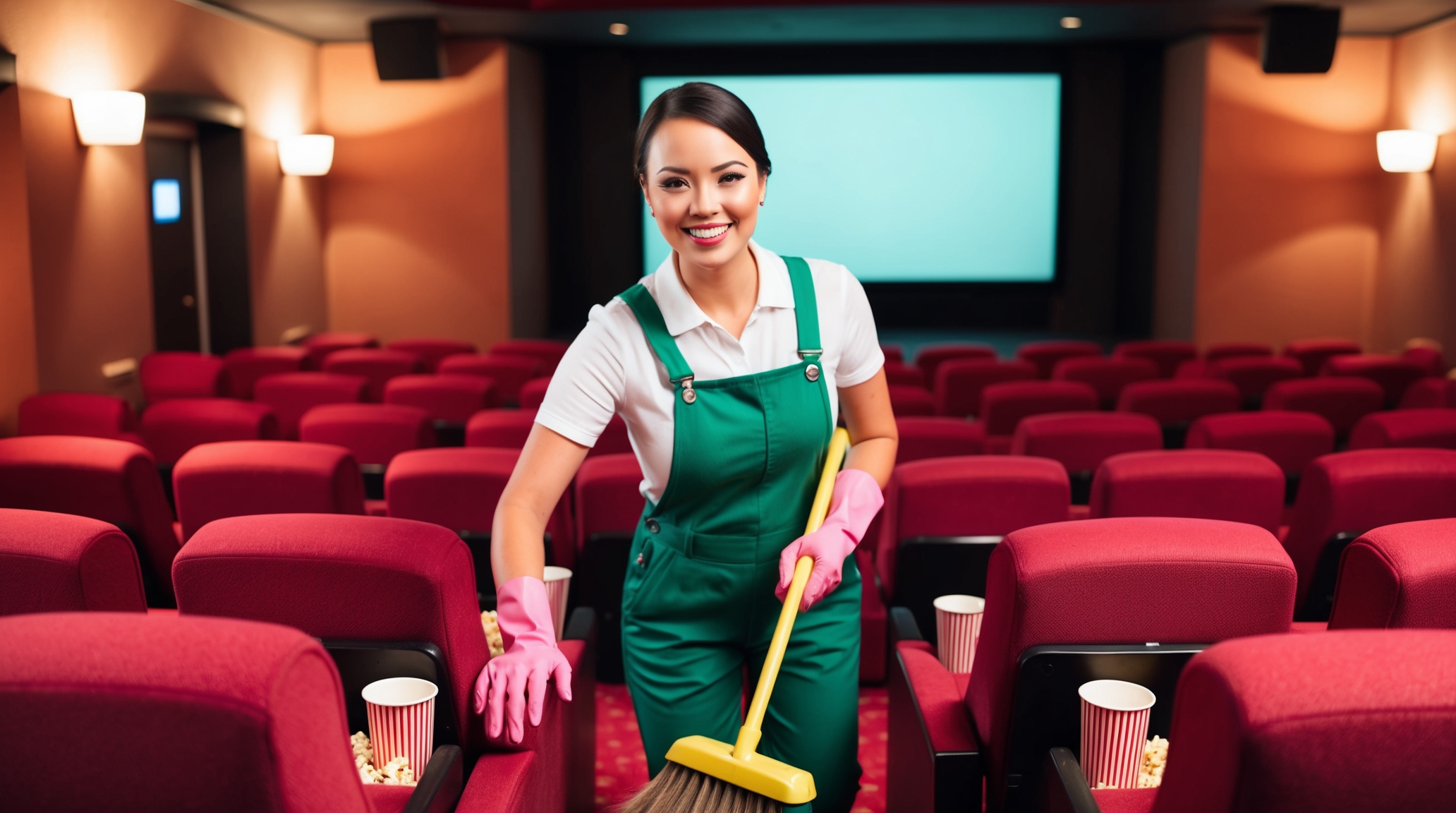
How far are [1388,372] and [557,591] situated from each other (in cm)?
509

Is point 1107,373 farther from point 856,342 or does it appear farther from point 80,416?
point 80,416

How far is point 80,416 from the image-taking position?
4.41 metres

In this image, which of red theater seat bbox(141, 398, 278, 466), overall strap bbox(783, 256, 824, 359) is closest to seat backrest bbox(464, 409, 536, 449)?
red theater seat bbox(141, 398, 278, 466)

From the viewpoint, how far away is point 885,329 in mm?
11664

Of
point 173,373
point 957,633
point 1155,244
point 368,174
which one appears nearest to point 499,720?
point 957,633

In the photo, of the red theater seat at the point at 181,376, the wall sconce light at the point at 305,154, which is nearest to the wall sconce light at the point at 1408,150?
the wall sconce light at the point at 305,154

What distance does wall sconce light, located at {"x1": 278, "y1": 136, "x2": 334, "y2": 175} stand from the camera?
895cm

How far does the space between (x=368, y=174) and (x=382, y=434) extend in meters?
6.62

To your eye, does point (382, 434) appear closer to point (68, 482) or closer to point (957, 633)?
point (68, 482)

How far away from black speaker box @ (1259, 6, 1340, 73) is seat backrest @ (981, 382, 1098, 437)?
566 centimetres

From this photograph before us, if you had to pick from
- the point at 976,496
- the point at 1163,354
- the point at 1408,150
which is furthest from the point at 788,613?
the point at 1408,150

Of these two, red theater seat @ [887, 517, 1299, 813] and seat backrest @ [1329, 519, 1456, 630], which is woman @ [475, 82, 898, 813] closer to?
red theater seat @ [887, 517, 1299, 813]

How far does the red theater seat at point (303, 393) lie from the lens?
4.77m

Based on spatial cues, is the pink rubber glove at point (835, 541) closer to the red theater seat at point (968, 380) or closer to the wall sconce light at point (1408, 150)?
the red theater seat at point (968, 380)
